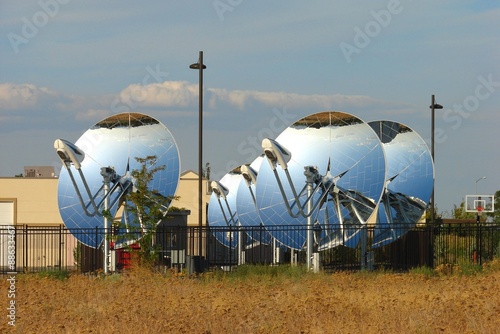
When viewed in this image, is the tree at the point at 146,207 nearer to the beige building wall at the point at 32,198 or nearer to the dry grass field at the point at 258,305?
the dry grass field at the point at 258,305

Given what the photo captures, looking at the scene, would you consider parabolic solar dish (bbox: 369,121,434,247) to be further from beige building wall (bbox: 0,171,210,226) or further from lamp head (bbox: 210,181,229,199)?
beige building wall (bbox: 0,171,210,226)

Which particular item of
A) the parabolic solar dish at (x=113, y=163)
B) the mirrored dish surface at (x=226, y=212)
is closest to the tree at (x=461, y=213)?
the mirrored dish surface at (x=226, y=212)

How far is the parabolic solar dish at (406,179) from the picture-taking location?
3897 centimetres

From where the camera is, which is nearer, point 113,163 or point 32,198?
point 113,163

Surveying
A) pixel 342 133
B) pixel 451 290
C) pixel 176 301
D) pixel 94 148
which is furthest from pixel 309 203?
pixel 176 301

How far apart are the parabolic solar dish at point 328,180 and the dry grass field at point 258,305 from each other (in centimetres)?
616

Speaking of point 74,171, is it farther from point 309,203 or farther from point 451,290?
point 451,290

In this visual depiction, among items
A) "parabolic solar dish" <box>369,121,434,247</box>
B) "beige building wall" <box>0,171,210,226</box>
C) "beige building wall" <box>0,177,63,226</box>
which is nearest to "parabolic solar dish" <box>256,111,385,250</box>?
"parabolic solar dish" <box>369,121,434,247</box>

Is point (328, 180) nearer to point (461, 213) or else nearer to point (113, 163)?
point (113, 163)

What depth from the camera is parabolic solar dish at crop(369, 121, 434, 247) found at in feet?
128

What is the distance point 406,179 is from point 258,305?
20780 millimetres

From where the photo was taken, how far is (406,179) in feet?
129

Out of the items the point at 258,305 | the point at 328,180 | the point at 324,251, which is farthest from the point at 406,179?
the point at 258,305

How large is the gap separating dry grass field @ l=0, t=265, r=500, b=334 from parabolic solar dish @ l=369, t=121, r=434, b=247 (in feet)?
38.5
